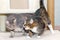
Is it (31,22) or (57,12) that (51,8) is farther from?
(31,22)

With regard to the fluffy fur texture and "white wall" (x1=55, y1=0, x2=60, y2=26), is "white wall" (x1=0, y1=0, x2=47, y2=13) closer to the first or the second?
the fluffy fur texture

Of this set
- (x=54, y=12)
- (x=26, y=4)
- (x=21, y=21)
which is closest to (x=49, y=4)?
(x=54, y=12)

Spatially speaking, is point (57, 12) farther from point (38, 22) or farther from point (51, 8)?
point (38, 22)

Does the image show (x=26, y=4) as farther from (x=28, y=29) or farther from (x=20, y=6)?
(x=28, y=29)

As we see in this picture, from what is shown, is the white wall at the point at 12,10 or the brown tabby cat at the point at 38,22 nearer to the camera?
the brown tabby cat at the point at 38,22

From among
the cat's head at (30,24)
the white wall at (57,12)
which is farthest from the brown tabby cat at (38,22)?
the white wall at (57,12)

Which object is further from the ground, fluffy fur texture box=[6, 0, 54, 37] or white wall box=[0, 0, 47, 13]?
white wall box=[0, 0, 47, 13]

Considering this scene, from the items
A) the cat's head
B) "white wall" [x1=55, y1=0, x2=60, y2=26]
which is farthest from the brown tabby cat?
"white wall" [x1=55, y1=0, x2=60, y2=26]

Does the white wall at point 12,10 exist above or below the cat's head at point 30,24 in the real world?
above

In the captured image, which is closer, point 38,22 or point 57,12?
point 38,22

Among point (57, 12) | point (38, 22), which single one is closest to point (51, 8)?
point (57, 12)

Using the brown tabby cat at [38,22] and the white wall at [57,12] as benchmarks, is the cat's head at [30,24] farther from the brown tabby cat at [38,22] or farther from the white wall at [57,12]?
the white wall at [57,12]

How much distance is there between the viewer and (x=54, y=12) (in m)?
1.17

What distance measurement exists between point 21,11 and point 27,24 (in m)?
0.25
